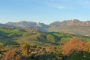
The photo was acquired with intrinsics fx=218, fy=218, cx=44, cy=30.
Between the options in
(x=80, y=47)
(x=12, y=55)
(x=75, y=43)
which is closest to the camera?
(x=12, y=55)

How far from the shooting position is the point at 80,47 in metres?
96.4

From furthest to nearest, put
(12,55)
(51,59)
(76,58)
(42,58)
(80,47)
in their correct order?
(80,47)
(42,58)
(51,59)
(12,55)
(76,58)

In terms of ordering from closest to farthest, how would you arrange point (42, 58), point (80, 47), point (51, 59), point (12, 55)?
1. point (12, 55)
2. point (51, 59)
3. point (42, 58)
4. point (80, 47)

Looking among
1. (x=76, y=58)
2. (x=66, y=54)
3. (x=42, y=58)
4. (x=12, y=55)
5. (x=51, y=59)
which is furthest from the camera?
(x=66, y=54)

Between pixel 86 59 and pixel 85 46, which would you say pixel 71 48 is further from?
pixel 86 59

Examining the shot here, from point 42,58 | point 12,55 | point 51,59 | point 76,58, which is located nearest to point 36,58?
point 42,58

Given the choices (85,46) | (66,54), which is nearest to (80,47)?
(85,46)

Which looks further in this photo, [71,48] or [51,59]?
[71,48]

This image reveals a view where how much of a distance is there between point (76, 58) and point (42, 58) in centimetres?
2157

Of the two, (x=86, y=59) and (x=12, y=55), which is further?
(x=12, y=55)

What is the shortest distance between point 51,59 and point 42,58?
6.46m

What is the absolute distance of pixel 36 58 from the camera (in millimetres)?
81375

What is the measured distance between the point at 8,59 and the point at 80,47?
42.5m

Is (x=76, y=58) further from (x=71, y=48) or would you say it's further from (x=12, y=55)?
(x=71, y=48)
